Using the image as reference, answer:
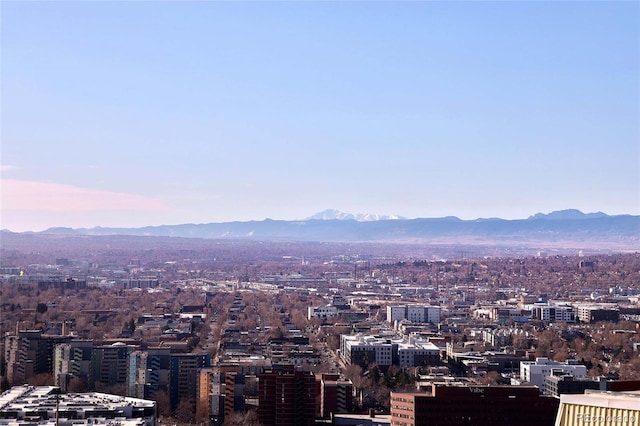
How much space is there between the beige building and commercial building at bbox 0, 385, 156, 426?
16889mm

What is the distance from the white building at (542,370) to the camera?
123 feet

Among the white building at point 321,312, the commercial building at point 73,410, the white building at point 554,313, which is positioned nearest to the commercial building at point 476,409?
the commercial building at point 73,410

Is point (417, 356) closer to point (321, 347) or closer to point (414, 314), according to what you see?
point (321, 347)

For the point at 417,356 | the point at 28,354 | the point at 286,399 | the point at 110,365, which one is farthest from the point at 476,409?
the point at 28,354

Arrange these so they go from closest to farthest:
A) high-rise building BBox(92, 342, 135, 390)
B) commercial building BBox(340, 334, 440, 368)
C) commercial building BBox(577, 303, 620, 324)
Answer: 1. high-rise building BBox(92, 342, 135, 390)
2. commercial building BBox(340, 334, 440, 368)
3. commercial building BBox(577, 303, 620, 324)

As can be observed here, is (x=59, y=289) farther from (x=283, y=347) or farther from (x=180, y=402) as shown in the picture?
(x=180, y=402)

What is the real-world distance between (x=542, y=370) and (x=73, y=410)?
1632 cm

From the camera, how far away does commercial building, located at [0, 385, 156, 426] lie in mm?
26922

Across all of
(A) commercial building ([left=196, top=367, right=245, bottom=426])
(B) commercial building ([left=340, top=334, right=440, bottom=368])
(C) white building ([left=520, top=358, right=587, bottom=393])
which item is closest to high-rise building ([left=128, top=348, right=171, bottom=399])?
(A) commercial building ([left=196, top=367, right=245, bottom=426])

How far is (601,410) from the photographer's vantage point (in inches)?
422

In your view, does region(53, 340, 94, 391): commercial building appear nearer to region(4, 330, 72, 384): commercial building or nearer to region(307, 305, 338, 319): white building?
region(4, 330, 72, 384): commercial building

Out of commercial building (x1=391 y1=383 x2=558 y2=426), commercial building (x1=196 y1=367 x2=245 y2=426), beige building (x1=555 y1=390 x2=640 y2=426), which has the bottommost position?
commercial building (x1=196 y1=367 x2=245 y2=426)

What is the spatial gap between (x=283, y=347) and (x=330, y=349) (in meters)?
4.46

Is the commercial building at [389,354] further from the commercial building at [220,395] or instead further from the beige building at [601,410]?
the beige building at [601,410]
